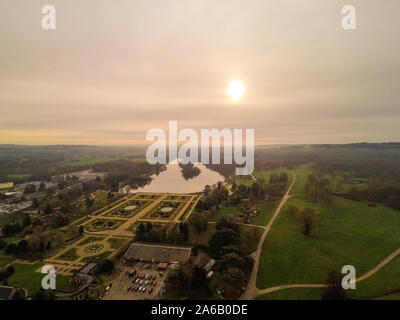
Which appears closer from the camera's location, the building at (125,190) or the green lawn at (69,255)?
the green lawn at (69,255)

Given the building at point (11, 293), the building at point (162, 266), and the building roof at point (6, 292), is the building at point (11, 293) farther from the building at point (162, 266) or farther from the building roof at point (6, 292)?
the building at point (162, 266)

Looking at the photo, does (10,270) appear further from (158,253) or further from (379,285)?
(379,285)

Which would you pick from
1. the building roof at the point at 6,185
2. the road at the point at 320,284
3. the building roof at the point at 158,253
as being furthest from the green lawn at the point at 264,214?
the building roof at the point at 6,185

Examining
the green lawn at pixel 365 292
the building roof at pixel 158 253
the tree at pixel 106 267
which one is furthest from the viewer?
the building roof at pixel 158 253

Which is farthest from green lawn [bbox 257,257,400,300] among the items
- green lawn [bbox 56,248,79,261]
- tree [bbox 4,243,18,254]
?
tree [bbox 4,243,18,254]

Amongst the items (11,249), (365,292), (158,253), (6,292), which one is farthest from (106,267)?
(365,292)

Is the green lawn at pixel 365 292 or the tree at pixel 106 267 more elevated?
the tree at pixel 106 267

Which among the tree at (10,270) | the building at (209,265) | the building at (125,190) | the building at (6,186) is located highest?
the building at (6,186)
